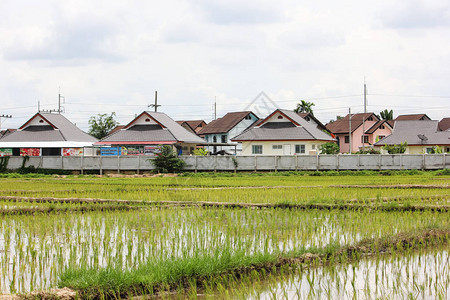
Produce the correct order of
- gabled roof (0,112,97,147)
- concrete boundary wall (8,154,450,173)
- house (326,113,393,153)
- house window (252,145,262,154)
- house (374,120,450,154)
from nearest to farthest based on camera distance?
concrete boundary wall (8,154,450,173), house window (252,145,262,154), gabled roof (0,112,97,147), house (374,120,450,154), house (326,113,393,153)

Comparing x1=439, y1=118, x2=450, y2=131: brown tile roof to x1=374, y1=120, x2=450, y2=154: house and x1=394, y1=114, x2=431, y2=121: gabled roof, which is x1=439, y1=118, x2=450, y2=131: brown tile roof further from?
x1=374, y1=120, x2=450, y2=154: house

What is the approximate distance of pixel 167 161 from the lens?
1308 inches

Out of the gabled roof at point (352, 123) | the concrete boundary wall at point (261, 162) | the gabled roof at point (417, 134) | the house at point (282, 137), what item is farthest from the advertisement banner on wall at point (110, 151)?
the gabled roof at point (352, 123)

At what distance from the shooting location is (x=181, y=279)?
613 centimetres

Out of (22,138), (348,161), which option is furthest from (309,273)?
(22,138)

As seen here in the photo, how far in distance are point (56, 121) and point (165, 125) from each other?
963 centimetres

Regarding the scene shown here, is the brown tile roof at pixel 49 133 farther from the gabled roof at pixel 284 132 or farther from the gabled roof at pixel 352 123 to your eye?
the gabled roof at pixel 352 123

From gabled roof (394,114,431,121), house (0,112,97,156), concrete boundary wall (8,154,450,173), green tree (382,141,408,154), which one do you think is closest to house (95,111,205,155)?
house (0,112,97,156)

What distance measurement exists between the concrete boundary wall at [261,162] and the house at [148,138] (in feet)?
16.1

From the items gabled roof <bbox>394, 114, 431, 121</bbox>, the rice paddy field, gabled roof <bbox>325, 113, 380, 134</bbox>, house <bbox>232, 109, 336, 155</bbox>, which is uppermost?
gabled roof <bbox>394, 114, 431, 121</bbox>

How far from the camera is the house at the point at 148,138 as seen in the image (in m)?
40.6

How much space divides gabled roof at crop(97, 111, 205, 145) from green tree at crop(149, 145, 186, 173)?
307 inches

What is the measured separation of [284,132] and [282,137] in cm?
80

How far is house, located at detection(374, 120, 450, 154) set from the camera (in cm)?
4652
